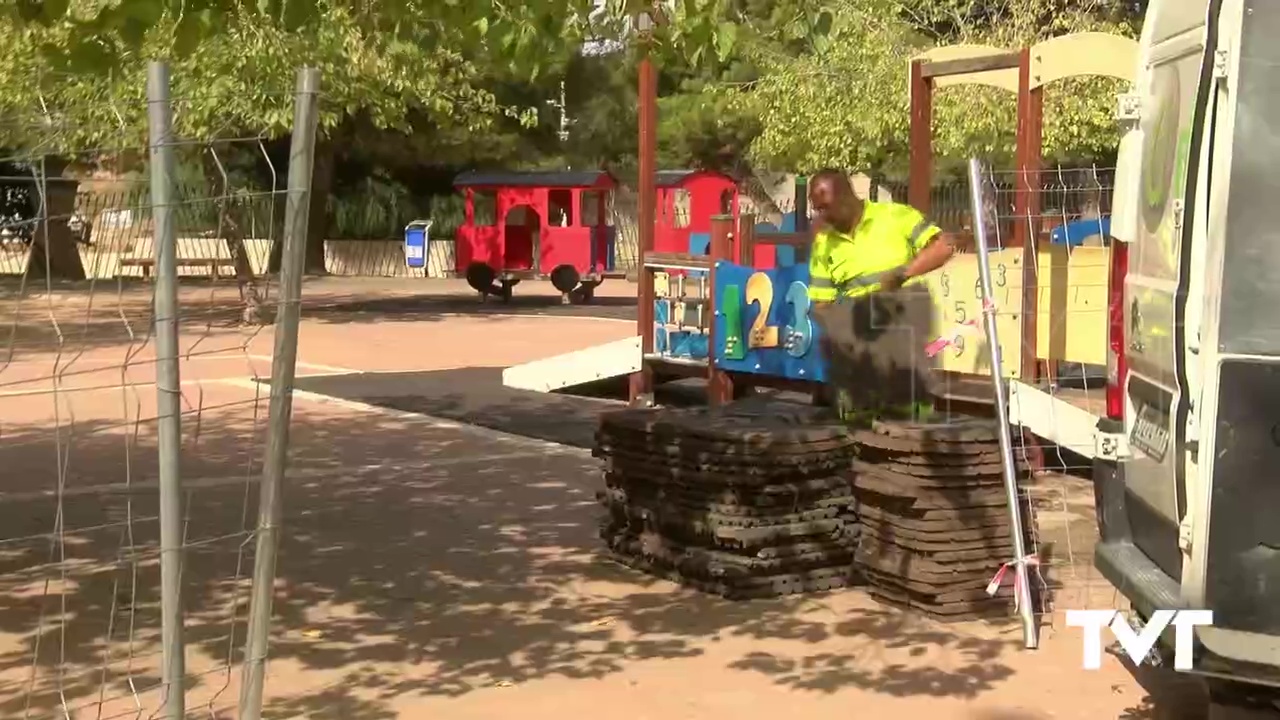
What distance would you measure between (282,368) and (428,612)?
126 inches

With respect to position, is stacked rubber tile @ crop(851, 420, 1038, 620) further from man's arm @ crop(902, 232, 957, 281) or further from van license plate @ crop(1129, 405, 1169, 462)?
van license plate @ crop(1129, 405, 1169, 462)

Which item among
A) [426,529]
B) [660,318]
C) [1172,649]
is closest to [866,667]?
[1172,649]

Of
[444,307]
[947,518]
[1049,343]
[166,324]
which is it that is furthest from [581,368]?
[444,307]

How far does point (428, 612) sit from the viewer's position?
713 cm

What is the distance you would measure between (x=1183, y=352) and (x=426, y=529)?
523 centimetres

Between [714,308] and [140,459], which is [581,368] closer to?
[714,308]

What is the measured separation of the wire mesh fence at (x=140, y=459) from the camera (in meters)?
4.08

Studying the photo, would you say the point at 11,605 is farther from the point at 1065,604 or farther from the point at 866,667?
the point at 1065,604

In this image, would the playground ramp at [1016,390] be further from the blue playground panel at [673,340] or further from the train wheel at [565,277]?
the train wheel at [565,277]

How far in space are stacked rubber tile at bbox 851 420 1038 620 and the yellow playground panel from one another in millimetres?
3667

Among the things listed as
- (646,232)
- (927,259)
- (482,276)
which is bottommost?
(482,276)

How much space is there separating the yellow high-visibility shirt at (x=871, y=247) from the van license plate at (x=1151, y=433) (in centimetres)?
291

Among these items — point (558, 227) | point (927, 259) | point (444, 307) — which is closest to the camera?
point (927, 259)

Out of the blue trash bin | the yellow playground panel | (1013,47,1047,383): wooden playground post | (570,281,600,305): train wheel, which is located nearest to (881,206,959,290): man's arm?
(1013,47,1047,383): wooden playground post
